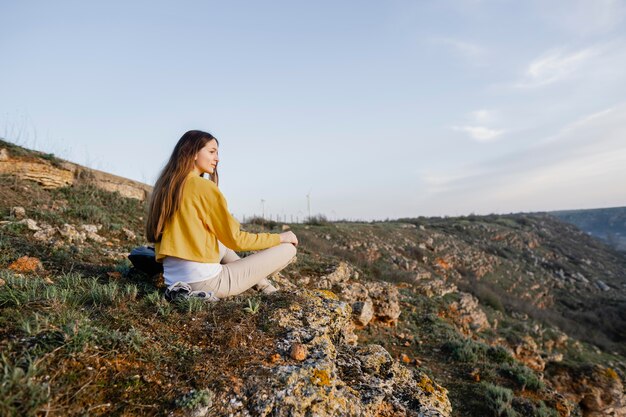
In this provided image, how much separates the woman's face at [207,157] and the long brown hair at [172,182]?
0.04 m

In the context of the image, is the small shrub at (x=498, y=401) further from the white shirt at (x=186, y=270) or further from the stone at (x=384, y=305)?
the white shirt at (x=186, y=270)

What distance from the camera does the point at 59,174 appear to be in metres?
7.99

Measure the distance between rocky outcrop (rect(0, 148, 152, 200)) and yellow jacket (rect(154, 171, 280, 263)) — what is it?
674 cm

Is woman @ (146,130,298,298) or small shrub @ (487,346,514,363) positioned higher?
woman @ (146,130,298,298)

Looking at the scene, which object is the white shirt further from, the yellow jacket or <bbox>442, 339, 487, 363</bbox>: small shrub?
<bbox>442, 339, 487, 363</bbox>: small shrub

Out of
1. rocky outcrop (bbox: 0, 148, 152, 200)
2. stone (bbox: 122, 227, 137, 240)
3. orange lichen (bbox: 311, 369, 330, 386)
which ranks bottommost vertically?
orange lichen (bbox: 311, 369, 330, 386)

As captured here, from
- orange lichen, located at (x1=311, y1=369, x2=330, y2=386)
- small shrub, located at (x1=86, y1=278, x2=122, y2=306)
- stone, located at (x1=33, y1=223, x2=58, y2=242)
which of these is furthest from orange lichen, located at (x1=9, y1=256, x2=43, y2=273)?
A: orange lichen, located at (x1=311, y1=369, x2=330, y2=386)

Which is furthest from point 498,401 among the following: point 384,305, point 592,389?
point 592,389

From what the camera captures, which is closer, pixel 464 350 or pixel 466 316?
pixel 464 350

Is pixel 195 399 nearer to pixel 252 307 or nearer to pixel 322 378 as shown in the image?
pixel 322 378

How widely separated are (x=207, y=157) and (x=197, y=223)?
2.21 feet

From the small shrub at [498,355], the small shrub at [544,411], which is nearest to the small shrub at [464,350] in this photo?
the small shrub at [498,355]

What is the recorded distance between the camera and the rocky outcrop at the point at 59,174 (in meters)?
7.36

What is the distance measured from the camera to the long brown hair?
2941mm
